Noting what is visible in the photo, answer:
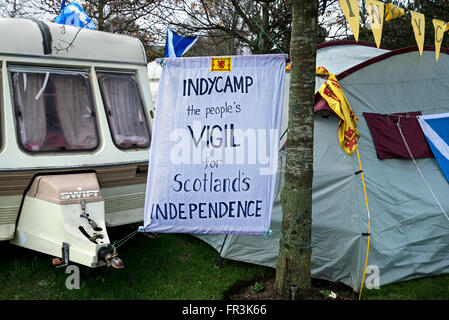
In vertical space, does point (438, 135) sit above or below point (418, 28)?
below

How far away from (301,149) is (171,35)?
2.48 meters

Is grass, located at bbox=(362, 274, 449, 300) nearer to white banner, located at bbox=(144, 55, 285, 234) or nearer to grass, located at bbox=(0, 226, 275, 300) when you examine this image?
grass, located at bbox=(0, 226, 275, 300)

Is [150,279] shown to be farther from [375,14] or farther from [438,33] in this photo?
[438,33]

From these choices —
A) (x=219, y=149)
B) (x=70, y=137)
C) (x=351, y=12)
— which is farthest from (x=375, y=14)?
(x=70, y=137)

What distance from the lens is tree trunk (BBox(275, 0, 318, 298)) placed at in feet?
11.9

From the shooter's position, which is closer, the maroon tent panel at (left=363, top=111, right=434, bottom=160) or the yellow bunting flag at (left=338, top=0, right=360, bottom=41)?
the yellow bunting flag at (left=338, top=0, right=360, bottom=41)

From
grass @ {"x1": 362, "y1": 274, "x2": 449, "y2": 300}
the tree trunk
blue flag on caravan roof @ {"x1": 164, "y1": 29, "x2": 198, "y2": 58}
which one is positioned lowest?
grass @ {"x1": 362, "y1": 274, "x2": 449, "y2": 300}

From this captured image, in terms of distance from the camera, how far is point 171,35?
5.19 metres

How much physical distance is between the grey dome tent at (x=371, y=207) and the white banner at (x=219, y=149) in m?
1.04

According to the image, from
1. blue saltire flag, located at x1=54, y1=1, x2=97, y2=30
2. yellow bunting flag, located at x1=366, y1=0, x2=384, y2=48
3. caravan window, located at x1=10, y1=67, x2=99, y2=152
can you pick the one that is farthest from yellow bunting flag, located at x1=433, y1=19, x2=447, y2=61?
blue saltire flag, located at x1=54, y1=1, x2=97, y2=30

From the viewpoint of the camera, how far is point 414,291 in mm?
4117

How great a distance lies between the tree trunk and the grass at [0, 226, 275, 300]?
2.64ft

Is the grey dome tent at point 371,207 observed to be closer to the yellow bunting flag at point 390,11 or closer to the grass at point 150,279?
the grass at point 150,279

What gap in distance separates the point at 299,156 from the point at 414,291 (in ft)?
6.04
